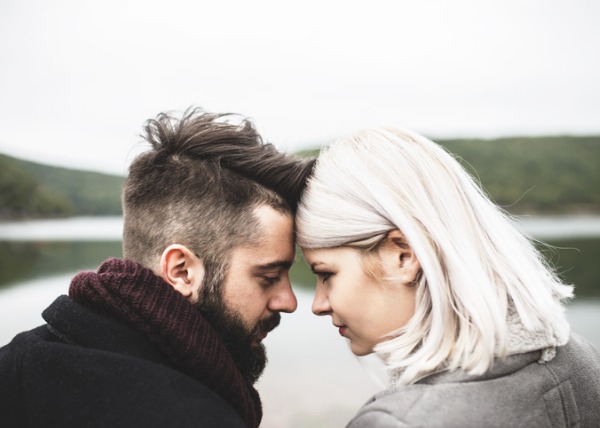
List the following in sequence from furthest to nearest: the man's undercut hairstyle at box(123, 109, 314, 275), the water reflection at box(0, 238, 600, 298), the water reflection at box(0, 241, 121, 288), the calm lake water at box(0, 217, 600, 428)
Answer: the water reflection at box(0, 241, 121, 288) < the water reflection at box(0, 238, 600, 298) < the calm lake water at box(0, 217, 600, 428) < the man's undercut hairstyle at box(123, 109, 314, 275)

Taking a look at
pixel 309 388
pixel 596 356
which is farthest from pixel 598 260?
pixel 596 356

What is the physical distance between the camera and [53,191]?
109 meters

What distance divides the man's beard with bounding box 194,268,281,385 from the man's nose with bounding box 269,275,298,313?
9cm

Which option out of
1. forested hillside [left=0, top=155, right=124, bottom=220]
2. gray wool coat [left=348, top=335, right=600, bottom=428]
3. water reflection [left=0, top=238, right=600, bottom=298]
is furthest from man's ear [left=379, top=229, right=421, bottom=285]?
forested hillside [left=0, top=155, right=124, bottom=220]

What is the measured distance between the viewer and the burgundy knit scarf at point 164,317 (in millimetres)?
2277

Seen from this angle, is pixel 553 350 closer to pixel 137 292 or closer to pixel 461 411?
pixel 461 411

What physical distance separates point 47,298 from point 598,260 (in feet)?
108

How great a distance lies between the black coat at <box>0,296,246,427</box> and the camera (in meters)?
1.97

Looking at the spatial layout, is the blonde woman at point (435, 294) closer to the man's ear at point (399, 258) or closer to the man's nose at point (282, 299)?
the man's ear at point (399, 258)

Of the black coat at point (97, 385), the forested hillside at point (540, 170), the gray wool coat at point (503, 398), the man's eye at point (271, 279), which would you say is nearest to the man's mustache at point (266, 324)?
the man's eye at point (271, 279)

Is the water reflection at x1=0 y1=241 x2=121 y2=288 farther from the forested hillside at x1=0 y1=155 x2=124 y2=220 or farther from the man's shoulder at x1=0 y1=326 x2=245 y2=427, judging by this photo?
the forested hillside at x1=0 y1=155 x2=124 y2=220

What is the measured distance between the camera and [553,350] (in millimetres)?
2086

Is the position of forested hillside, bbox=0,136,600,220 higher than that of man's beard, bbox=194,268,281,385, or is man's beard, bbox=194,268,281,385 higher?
man's beard, bbox=194,268,281,385

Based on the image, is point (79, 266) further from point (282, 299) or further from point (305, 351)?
point (282, 299)
